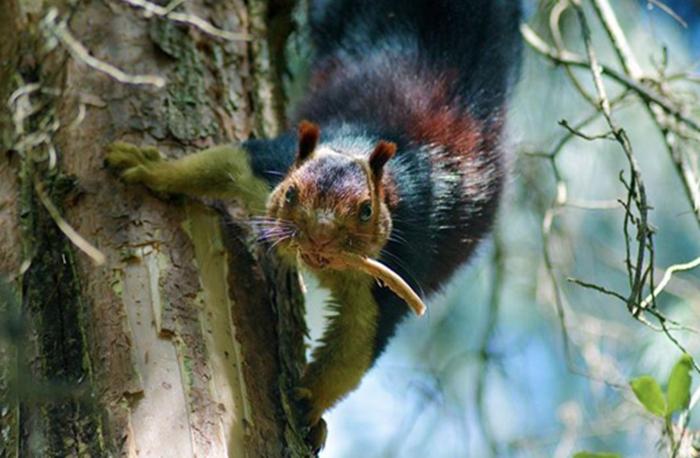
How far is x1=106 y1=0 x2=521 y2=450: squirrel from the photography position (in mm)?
3178

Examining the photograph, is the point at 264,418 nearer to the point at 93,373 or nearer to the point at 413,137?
the point at 93,373

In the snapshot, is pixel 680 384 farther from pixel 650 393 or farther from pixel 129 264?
pixel 129 264

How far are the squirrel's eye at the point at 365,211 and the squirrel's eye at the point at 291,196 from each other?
193mm

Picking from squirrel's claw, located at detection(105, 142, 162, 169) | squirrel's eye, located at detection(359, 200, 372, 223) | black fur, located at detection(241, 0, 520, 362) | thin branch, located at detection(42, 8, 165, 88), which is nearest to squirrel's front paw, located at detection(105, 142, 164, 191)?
squirrel's claw, located at detection(105, 142, 162, 169)

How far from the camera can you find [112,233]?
304cm

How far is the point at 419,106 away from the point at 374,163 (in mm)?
651

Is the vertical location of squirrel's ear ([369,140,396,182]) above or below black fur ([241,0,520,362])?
above

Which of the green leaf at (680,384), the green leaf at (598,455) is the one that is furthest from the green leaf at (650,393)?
the green leaf at (598,455)

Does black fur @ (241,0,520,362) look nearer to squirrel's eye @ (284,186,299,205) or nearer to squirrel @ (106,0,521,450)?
squirrel @ (106,0,521,450)

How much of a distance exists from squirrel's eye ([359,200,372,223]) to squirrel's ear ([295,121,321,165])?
29 cm

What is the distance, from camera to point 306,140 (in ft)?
10.8

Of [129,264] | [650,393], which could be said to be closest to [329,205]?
[129,264]

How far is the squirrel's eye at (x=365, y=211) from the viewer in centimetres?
314

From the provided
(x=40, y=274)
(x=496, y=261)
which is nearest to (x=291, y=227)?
(x=40, y=274)
